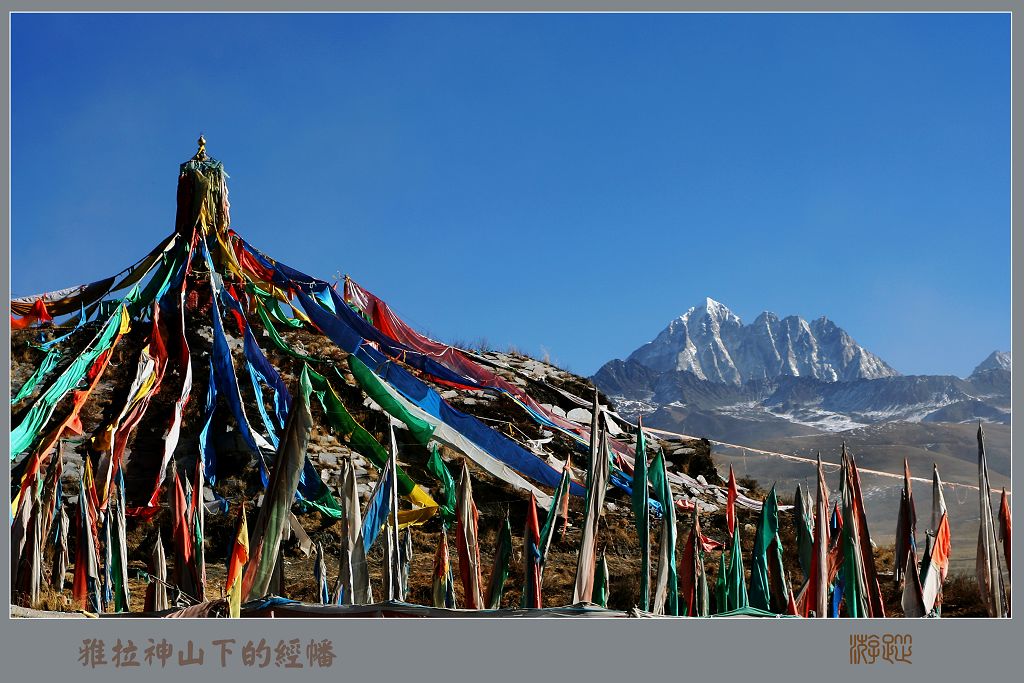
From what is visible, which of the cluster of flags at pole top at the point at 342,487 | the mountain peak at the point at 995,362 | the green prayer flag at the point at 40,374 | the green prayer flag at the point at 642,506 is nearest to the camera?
the cluster of flags at pole top at the point at 342,487

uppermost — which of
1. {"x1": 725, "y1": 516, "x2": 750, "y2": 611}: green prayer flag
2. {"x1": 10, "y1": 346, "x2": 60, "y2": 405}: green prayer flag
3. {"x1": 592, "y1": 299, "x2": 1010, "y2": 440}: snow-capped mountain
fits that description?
{"x1": 592, "y1": 299, "x2": 1010, "y2": 440}: snow-capped mountain

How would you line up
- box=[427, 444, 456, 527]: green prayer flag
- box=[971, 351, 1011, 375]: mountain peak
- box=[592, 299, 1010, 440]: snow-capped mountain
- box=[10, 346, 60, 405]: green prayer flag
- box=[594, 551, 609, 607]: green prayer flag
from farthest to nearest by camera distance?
1. box=[971, 351, 1011, 375]: mountain peak
2. box=[592, 299, 1010, 440]: snow-capped mountain
3. box=[10, 346, 60, 405]: green prayer flag
4. box=[427, 444, 456, 527]: green prayer flag
5. box=[594, 551, 609, 607]: green prayer flag

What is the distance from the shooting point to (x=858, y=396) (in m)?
51.7

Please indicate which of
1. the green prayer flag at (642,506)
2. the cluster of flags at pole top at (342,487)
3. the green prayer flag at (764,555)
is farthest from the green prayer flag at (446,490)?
the green prayer flag at (642,506)

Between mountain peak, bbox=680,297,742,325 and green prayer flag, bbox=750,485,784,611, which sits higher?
mountain peak, bbox=680,297,742,325

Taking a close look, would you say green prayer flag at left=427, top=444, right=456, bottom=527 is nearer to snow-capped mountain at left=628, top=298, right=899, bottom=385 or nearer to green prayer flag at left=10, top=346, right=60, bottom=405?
green prayer flag at left=10, top=346, right=60, bottom=405

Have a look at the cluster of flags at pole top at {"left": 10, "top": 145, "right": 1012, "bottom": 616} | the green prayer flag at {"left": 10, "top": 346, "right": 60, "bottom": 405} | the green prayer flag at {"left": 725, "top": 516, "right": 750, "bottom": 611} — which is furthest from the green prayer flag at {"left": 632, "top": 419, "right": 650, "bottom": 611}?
the green prayer flag at {"left": 10, "top": 346, "right": 60, "bottom": 405}

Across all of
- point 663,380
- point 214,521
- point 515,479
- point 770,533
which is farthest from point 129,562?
point 663,380

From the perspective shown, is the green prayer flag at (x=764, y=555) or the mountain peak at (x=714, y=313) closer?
the green prayer flag at (x=764, y=555)

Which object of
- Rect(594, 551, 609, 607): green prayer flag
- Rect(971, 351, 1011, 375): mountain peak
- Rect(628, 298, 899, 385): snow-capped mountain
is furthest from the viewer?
Rect(628, 298, 899, 385): snow-capped mountain

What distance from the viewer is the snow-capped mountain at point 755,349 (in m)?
71.1

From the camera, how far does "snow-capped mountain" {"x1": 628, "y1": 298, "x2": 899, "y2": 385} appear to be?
7112 centimetres

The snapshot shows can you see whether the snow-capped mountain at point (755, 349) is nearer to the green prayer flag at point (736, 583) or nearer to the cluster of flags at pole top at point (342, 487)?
the cluster of flags at pole top at point (342, 487)

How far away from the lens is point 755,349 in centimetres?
7731
